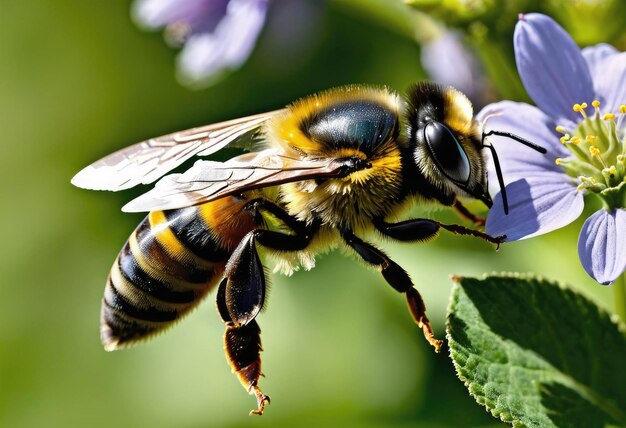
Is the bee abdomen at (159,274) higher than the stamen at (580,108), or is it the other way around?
the stamen at (580,108)

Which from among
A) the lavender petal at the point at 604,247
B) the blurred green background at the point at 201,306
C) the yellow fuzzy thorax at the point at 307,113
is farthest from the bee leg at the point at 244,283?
the blurred green background at the point at 201,306

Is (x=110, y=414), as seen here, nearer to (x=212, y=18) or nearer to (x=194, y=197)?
(x=212, y=18)

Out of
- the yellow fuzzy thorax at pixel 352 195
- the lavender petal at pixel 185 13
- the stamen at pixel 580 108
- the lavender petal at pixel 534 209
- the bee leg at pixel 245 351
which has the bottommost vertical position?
the bee leg at pixel 245 351

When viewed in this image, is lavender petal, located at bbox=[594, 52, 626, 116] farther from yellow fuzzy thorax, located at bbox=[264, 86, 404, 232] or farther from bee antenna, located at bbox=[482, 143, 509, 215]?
yellow fuzzy thorax, located at bbox=[264, 86, 404, 232]

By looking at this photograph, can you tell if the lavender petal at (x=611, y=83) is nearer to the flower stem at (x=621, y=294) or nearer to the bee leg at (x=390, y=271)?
the flower stem at (x=621, y=294)

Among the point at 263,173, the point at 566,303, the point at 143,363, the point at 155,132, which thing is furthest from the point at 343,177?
the point at 155,132

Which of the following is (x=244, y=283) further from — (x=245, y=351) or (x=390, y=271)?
(x=390, y=271)

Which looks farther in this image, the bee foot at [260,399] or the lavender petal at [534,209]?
Answer: the bee foot at [260,399]
